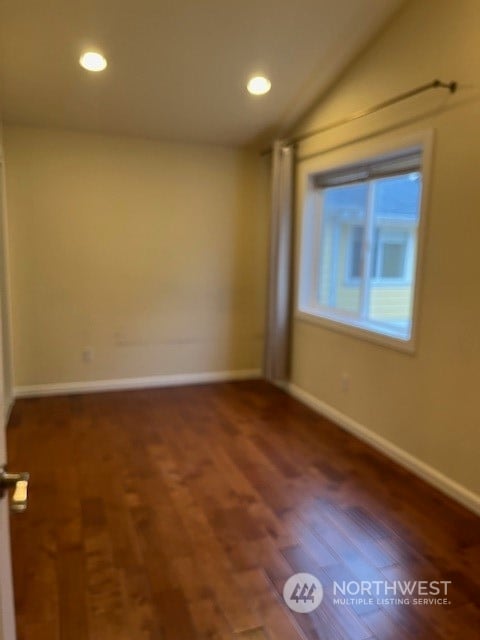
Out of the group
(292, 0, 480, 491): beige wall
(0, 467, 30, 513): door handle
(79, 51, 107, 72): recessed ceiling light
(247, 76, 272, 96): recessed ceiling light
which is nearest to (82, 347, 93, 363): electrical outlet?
(79, 51, 107, 72): recessed ceiling light

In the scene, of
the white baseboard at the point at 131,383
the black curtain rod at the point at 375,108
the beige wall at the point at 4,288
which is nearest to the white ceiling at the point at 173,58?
the black curtain rod at the point at 375,108

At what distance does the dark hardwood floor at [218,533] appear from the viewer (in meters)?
1.80

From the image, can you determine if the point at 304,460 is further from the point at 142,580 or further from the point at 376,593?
the point at 142,580

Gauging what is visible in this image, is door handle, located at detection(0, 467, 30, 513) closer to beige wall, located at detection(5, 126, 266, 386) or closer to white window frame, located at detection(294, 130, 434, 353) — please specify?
white window frame, located at detection(294, 130, 434, 353)

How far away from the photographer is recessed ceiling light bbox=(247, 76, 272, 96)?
3.53m

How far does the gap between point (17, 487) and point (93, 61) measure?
3022 millimetres

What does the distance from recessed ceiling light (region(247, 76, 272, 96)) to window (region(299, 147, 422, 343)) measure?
78 cm

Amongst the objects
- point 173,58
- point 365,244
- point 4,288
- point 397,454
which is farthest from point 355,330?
point 4,288

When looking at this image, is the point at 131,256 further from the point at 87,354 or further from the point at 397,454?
the point at 397,454

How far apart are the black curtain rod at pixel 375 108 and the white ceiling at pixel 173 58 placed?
0.62ft

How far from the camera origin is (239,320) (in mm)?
4859

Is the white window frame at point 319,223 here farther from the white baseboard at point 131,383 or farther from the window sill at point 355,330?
the white baseboard at point 131,383

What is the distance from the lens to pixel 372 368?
338cm

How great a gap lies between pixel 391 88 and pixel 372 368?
1.80m
